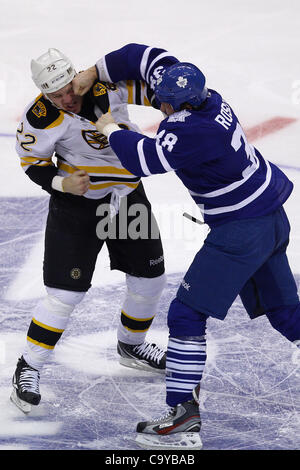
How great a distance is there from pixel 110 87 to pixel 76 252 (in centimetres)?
61

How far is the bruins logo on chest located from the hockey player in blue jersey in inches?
4.9

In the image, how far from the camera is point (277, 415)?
119 inches

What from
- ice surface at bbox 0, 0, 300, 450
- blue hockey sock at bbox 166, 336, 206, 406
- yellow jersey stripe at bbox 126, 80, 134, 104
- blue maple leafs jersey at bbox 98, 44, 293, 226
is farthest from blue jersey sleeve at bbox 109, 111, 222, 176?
ice surface at bbox 0, 0, 300, 450

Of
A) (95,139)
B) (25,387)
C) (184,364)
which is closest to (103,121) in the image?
(95,139)

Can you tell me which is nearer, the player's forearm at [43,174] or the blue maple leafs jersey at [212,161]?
the blue maple leafs jersey at [212,161]

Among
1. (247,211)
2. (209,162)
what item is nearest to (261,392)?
(247,211)

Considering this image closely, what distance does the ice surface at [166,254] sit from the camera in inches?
119

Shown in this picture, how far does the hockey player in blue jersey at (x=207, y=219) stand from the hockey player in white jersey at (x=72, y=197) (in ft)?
0.36

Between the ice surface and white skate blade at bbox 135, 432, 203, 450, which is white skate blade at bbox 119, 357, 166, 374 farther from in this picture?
white skate blade at bbox 135, 432, 203, 450

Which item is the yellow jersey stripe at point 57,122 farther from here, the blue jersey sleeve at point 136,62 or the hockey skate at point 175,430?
the hockey skate at point 175,430

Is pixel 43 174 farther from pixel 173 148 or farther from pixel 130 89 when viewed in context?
pixel 173 148

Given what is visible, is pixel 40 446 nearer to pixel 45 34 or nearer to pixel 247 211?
pixel 247 211

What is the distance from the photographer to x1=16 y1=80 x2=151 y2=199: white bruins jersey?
2992 millimetres

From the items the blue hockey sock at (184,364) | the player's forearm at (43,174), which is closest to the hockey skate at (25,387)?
the blue hockey sock at (184,364)
